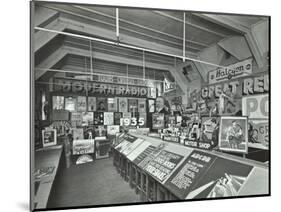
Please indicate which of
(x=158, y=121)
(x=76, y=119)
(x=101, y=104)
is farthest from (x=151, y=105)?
(x=76, y=119)

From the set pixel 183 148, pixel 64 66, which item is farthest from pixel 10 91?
pixel 183 148

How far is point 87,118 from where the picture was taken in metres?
1.93

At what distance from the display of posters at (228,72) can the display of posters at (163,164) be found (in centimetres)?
95

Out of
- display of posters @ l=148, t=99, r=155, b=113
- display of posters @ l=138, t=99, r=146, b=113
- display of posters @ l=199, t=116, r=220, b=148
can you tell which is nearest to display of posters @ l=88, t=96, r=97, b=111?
display of posters @ l=138, t=99, r=146, b=113

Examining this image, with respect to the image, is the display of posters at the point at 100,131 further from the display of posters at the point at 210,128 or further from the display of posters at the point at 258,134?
the display of posters at the point at 258,134

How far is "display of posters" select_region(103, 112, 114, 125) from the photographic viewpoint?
1.98m

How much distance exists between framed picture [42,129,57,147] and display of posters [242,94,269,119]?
2.04 metres

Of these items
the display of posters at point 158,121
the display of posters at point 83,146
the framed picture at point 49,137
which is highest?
the display of posters at point 158,121

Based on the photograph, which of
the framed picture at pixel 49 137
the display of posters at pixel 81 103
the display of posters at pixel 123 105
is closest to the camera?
the framed picture at pixel 49 137

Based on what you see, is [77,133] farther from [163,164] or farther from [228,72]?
[228,72]

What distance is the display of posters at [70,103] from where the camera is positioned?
187cm

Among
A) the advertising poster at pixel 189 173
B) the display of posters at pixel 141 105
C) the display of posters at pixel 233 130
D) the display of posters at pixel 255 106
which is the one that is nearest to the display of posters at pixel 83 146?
the display of posters at pixel 141 105

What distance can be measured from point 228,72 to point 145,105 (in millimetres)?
1024

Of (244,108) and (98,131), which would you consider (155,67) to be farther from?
(244,108)
